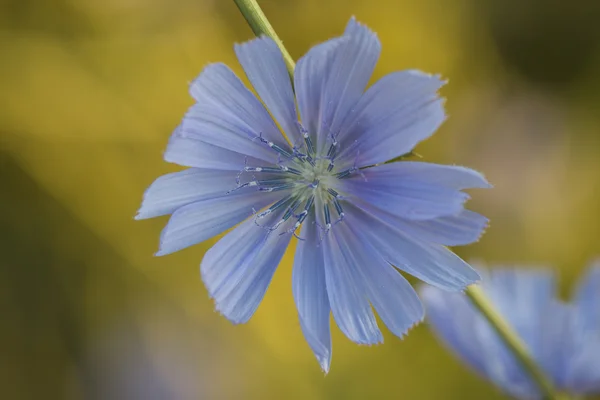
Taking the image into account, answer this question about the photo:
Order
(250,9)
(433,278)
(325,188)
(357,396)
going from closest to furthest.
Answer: (250,9) → (433,278) → (325,188) → (357,396)

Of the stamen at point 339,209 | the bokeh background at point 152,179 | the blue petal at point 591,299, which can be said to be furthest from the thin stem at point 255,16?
the bokeh background at point 152,179

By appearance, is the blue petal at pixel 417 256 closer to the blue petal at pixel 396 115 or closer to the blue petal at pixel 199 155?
the blue petal at pixel 396 115

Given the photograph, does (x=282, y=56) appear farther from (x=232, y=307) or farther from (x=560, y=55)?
(x=560, y=55)

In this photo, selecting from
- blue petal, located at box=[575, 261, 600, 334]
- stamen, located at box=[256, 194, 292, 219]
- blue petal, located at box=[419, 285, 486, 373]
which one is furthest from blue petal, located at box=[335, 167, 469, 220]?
blue petal, located at box=[575, 261, 600, 334]

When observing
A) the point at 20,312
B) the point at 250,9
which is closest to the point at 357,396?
the point at 20,312

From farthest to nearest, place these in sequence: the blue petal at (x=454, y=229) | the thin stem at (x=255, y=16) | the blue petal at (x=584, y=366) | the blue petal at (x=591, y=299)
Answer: the blue petal at (x=591, y=299) < the blue petal at (x=584, y=366) < the blue petal at (x=454, y=229) < the thin stem at (x=255, y=16)

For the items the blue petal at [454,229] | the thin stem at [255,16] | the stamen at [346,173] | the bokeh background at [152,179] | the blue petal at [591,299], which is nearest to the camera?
the thin stem at [255,16]
